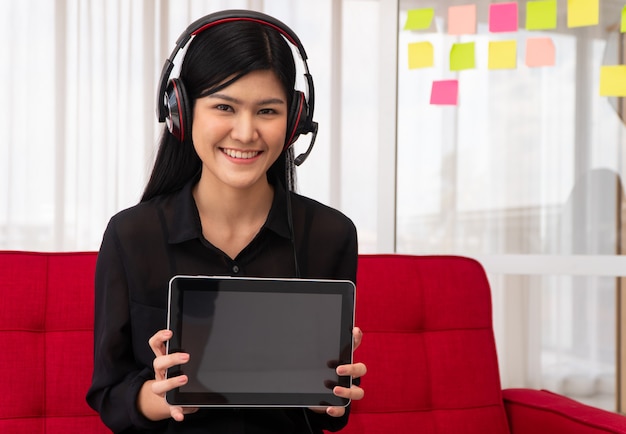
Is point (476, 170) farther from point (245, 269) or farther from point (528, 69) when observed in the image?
point (245, 269)

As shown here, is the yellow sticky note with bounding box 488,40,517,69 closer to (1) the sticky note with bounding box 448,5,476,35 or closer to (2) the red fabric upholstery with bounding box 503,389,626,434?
(1) the sticky note with bounding box 448,5,476,35

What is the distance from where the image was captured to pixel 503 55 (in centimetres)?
215

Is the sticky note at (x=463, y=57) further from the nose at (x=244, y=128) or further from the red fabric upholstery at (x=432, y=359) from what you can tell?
the nose at (x=244, y=128)

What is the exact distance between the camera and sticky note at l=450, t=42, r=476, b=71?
2166 millimetres

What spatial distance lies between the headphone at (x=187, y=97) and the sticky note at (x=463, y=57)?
1151 mm

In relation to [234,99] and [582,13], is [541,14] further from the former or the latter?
[234,99]

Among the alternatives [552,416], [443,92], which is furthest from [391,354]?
[443,92]

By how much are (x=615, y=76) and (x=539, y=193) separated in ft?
1.27

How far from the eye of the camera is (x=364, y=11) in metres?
2.80

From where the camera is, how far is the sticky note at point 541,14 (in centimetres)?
210

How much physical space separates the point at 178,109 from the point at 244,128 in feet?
0.32

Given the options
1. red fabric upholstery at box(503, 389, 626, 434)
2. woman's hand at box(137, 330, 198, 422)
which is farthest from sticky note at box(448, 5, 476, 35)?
woman's hand at box(137, 330, 198, 422)

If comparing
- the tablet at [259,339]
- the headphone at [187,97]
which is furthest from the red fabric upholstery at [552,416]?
the headphone at [187,97]

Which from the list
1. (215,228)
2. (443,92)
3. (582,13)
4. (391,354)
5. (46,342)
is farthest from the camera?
(443,92)
